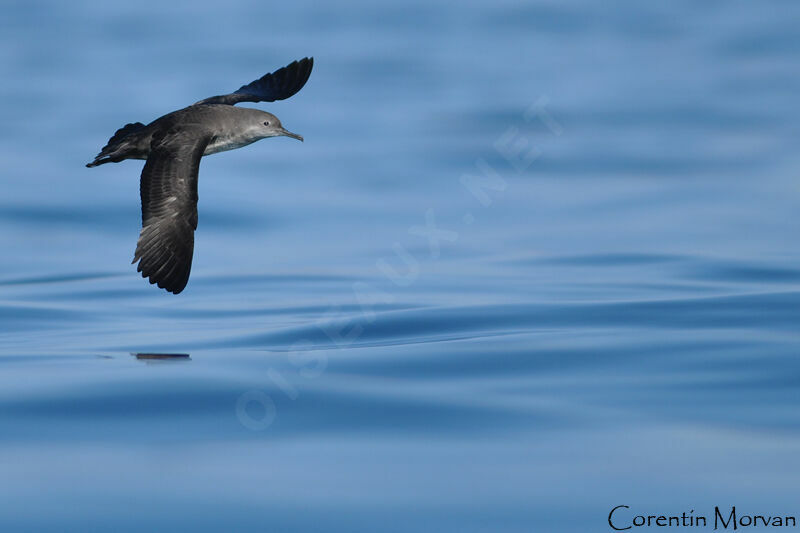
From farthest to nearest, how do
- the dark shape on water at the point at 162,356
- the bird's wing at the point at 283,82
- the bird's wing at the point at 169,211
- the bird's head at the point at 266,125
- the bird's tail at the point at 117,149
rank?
the bird's wing at the point at 283,82, the bird's head at the point at 266,125, the bird's tail at the point at 117,149, the bird's wing at the point at 169,211, the dark shape on water at the point at 162,356

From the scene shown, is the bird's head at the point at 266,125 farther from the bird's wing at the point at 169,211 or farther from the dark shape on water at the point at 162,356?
the dark shape on water at the point at 162,356

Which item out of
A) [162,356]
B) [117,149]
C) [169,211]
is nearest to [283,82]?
[117,149]

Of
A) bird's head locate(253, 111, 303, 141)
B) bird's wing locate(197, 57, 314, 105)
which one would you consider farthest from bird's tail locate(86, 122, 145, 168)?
bird's wing locate(197, 57, 314, 105)

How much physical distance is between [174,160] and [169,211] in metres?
0.42

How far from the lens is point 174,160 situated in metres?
8.74

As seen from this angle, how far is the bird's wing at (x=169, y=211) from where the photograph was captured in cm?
846

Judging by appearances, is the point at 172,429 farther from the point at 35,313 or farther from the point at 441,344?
the point at 35,313

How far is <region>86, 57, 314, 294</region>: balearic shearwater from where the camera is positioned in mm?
8508

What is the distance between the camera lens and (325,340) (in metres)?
9.29

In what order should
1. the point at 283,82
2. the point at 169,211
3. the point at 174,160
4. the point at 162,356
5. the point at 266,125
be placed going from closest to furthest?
the point at 162,356 → the point at 169,211 → the point at 174,160 → the point at 266,125 → the point at 283,82

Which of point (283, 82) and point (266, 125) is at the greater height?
point (283, 82)

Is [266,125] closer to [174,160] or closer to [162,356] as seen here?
[174,160]

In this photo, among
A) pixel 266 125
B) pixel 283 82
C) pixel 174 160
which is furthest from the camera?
pixel 283 82

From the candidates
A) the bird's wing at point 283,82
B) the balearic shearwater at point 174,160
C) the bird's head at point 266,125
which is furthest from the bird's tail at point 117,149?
the bird's wing at point 283,82
